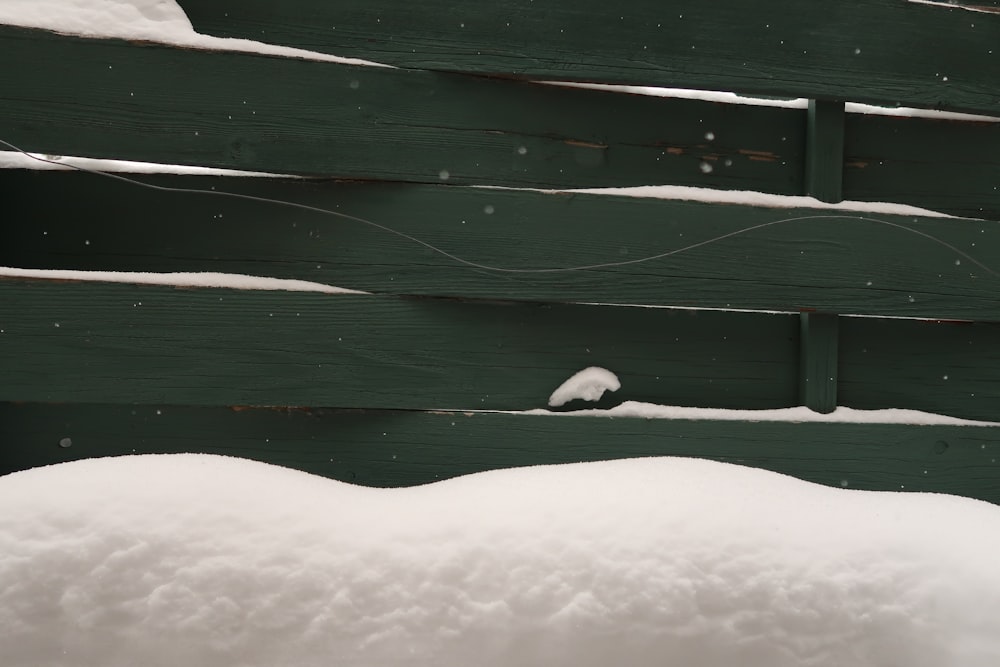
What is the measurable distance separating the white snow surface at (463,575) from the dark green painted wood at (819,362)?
339 mm

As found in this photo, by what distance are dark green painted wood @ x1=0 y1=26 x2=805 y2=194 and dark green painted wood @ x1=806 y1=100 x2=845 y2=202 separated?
1.8 inches

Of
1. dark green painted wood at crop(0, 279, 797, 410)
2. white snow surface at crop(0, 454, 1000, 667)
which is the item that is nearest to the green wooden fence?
Answer: dark green painted wood at crop(0, 279, 797, 410)

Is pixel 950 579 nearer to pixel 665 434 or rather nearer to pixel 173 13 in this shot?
pixel 665 434

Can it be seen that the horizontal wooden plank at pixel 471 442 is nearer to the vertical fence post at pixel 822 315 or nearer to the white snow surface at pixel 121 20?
the vertical fence post at pixel 822 315

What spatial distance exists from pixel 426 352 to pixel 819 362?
38.0 inches

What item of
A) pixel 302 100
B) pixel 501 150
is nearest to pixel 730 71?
pixel 501 150

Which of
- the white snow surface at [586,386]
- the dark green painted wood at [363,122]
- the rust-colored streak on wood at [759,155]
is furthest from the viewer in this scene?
the rust-colored streak on wood at [759,155]

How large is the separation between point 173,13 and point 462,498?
1208 millimetres

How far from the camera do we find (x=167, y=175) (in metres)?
1.79

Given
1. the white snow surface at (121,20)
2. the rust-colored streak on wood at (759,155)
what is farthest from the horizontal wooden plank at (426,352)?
the white snow surface at (121,20)

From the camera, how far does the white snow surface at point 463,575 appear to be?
54.9 inches

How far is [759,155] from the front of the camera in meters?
2.02

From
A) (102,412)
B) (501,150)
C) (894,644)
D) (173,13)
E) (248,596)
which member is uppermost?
(173,13)

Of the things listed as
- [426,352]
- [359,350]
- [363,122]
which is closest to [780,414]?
[426,352]
